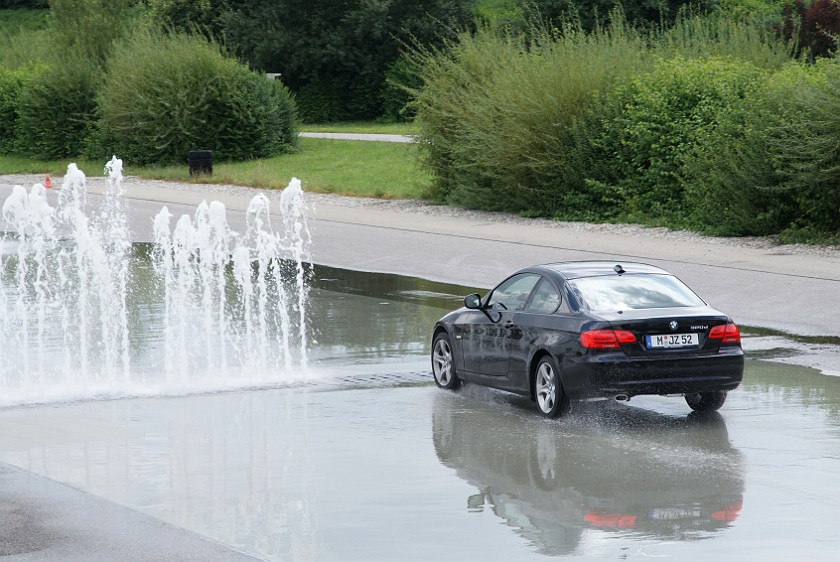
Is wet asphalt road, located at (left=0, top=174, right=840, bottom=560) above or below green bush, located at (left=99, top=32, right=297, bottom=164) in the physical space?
below

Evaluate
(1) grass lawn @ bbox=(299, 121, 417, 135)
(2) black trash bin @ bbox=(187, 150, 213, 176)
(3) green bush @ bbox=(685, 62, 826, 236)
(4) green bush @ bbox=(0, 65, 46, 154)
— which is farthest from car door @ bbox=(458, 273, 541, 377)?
(4) green bush @ bbox=(0, 65, 46, 154)

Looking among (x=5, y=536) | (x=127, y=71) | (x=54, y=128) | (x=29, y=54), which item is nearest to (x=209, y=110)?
(x=127, y=71)

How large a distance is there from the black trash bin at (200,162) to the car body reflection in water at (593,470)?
1258 inches

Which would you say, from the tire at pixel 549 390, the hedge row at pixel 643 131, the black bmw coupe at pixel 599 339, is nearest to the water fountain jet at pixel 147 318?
the black bmw coupe at pixel 599 339

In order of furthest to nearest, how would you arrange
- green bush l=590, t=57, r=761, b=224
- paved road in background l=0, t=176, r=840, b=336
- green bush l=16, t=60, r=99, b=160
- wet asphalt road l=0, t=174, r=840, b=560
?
1. green bush l=16, t=60, r=99, b=160
2. green bush l=590, t=57, r=761, b=224
3. paved road in background l=0, t=176, r=840, b=336
4. wet asphalt road l=0, t=174, r=840, b=560

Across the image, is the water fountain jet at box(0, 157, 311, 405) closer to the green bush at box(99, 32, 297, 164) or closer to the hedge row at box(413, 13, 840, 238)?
the hedge row at box(413, 13, 840, 238)

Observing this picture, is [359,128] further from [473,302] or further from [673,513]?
[673,513]

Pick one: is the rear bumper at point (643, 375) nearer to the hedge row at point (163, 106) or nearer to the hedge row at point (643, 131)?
the hedge row at point (643, 131)

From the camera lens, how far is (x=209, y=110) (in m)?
48.1

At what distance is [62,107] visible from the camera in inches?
2084

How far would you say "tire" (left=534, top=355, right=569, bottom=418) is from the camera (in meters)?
11.1

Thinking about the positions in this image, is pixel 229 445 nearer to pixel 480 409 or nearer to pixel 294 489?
pixel 294 489

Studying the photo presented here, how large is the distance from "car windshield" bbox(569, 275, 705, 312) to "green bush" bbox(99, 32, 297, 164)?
120 ft

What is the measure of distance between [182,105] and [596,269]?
3686 centimetres
